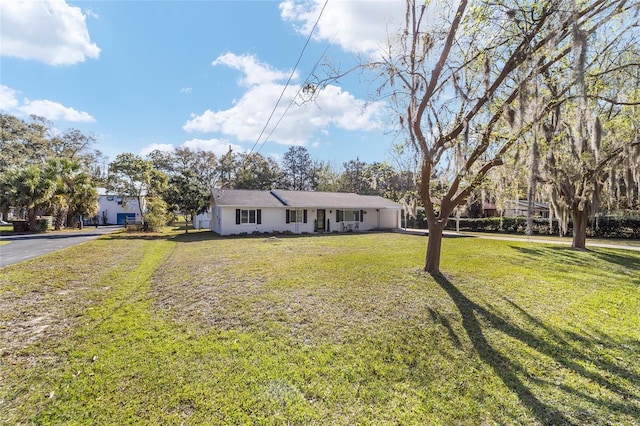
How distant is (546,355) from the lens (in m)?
3.87

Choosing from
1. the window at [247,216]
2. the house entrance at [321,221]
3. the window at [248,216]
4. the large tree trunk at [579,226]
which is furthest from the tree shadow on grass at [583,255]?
the window at [247,216]

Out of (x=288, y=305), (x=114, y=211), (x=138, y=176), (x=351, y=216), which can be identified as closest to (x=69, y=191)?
(x=138, y=176)

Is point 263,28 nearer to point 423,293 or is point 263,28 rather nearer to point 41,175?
point 423,293

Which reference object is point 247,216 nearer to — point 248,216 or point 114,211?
point 248,216

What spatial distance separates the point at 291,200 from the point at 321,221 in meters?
2.83

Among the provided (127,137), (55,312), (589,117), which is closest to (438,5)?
(589,117)

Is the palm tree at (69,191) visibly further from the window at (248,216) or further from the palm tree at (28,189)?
the window at (248,216)

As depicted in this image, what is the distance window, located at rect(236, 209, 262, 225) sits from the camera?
18.9 m

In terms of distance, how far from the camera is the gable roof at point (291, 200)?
19156 millimetres

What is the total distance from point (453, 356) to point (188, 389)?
3278mm

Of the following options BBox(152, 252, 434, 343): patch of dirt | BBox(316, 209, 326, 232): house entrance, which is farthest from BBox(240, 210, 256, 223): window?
BBox(152, 252, 434, 343): patch of dirt

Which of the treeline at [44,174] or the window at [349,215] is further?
the window at [349,215]

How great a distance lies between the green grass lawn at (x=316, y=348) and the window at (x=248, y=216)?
11378 millimetres

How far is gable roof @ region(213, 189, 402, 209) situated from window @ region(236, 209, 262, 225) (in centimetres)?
62
